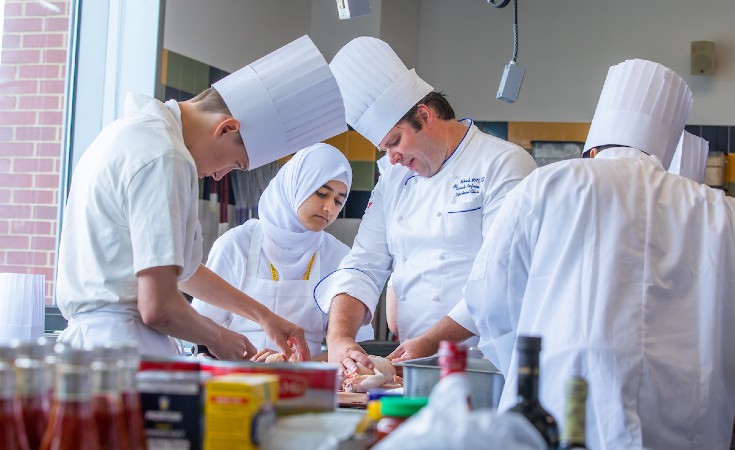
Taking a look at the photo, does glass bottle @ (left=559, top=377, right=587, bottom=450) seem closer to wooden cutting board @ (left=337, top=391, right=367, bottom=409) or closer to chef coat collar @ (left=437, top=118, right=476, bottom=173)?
wooden cutting board @ (left=337, top=391, right=367, bottom=409)

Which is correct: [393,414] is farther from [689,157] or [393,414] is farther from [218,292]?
[689,157]

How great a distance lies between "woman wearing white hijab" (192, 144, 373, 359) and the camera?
12.4ft

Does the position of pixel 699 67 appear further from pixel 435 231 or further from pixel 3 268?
pixel 3 268

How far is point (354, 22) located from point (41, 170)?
9.20ft

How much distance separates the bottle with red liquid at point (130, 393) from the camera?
0.91 meters

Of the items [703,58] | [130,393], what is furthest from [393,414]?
[703,58]

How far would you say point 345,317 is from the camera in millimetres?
3205

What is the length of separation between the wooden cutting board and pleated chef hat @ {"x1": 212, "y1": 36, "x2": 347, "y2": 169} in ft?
2.09

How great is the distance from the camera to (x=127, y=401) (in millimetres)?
917

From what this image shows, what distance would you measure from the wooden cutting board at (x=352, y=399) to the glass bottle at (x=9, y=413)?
1258 millimetres


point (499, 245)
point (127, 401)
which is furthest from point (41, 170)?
point (127, 401)

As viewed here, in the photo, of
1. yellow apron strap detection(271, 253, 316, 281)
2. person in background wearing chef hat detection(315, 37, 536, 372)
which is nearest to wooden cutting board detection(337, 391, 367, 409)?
person in background wearing chef hat detection(315, 37, 536, 372)

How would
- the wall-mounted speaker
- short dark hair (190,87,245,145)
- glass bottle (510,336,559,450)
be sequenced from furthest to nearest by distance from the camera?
1. the wall-mounted speaker
2. short dark hair (190,87,245,145)
3. glass bottle (510,336,559,450)

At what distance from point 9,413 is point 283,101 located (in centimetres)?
166
